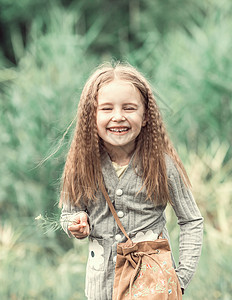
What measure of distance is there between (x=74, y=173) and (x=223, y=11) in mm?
3802

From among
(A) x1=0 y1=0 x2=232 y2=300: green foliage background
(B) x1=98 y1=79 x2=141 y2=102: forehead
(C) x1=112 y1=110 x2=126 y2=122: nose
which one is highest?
(B) x1=98 y1=79 x2=141 y2=102: forehead

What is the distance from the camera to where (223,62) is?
14.8 feet

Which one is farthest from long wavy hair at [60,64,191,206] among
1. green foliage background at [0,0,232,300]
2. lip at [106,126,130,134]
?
green foliage background at [0,0,232,300]

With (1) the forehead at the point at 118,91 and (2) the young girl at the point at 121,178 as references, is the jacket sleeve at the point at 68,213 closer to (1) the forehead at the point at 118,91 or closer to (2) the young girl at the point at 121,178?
(2) the young girl at the point at 121,178

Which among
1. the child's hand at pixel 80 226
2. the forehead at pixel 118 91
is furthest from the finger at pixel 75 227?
the forehead at pixel 118 91

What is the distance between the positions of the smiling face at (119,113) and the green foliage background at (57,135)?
5.65 feet

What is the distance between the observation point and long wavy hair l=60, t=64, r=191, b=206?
1817mm

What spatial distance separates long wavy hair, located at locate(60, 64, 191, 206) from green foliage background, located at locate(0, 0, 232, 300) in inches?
63.2

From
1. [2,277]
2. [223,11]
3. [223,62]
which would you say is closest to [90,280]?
[2,277]

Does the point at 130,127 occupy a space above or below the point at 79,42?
below

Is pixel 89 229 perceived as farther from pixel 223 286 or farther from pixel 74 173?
pixel 223 286

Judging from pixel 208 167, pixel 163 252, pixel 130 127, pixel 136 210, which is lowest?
pixel 208 167

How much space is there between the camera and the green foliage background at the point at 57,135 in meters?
3.59

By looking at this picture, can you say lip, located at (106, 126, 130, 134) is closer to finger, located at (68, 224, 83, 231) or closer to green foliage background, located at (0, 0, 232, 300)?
finger, located at (68, 224, 83, 231)
